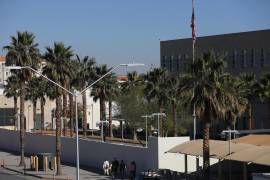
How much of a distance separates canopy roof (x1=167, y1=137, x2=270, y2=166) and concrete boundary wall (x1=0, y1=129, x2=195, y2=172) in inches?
56.3

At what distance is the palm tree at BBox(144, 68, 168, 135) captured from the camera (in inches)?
3182

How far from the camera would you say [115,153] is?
59.6 metres

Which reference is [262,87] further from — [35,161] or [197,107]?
[197,107]

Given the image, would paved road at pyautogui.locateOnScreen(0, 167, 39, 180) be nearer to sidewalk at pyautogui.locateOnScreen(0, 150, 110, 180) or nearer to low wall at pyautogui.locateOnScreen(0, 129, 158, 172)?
sidewalk at pyautogui.locateOnScreen(0, 150, 110, 180)

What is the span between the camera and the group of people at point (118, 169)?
5228cm

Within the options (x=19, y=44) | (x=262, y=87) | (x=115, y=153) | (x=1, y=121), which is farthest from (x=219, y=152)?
(x=1, y=121)

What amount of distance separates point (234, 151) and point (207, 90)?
4273mm

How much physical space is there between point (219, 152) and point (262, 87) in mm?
33283

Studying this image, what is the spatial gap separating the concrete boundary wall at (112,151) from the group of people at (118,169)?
4.44ft

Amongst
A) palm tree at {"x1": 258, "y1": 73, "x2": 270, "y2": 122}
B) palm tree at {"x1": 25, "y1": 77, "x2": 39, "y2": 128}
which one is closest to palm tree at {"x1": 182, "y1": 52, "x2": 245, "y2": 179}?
palm tree at {"x1": 258, "y1": 73, "x2": 270, "y2": 122}

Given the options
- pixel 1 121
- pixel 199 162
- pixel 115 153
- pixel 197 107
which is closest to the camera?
pixel 197 107

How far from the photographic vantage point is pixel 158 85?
8156 cm

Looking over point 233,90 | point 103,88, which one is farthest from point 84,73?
point 233,90

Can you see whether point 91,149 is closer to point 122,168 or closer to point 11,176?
point 11,176
